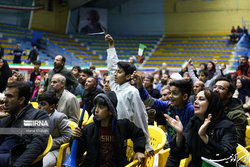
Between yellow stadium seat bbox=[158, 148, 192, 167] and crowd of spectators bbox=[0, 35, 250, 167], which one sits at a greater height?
crowd of spectators bbox=[0, 35, 250, 167]

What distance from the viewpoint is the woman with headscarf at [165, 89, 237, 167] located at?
1979 mm

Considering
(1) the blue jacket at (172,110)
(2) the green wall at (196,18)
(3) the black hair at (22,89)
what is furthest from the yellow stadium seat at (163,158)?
(2) the green wall at (196,18)

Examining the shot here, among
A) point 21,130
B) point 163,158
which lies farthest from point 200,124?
point 21,130

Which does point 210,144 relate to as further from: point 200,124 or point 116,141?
point 116,141

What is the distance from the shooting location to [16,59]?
1088 cm

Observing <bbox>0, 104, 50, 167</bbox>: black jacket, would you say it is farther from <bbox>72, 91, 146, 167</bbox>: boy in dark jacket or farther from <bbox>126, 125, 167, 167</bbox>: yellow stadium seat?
<bbox>126, 125, 167, 167</bbox>: yellow stadium seat

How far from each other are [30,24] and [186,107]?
679 inches

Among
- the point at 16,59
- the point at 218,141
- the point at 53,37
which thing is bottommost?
the point at 218,141

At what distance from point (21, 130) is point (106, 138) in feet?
2.22

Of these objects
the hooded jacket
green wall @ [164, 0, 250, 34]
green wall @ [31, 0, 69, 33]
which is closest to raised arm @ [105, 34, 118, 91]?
the hooded jacket

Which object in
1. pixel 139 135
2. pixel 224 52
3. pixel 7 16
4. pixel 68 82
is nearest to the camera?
pixel 139 135

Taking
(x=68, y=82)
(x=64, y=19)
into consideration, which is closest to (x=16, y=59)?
(x=68, y=82)

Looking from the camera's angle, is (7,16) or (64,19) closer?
(7,16)

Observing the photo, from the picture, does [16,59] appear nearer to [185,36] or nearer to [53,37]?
[53,37]
